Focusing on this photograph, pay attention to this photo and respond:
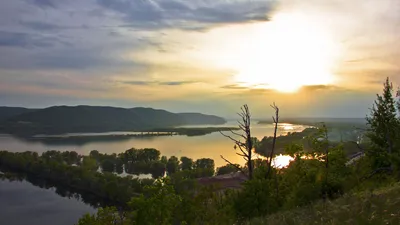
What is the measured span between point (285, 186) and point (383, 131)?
9932 millimetres

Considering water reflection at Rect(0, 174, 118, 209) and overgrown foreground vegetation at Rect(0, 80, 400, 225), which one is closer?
overgrown foreground vegetation at Rect(0, 80, 400, 225)

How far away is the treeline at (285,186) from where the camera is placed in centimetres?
1498

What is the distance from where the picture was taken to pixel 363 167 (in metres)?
21.2

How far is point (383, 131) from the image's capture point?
23.0 metres

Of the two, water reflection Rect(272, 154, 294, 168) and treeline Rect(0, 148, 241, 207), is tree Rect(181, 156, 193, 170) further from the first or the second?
water reflection Rect(272, 154, 294, 168)

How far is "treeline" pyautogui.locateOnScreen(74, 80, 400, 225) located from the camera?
49.1 feet

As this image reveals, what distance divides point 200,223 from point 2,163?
11893cm

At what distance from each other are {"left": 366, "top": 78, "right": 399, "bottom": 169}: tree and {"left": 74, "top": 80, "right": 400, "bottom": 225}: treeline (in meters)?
0.06

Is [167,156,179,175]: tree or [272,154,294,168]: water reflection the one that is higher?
[272,154,294,168]: water reflection

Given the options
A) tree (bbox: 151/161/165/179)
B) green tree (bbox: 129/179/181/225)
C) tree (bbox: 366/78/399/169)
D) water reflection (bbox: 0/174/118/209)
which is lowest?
water reflection (bbox: 0/174/118/209)

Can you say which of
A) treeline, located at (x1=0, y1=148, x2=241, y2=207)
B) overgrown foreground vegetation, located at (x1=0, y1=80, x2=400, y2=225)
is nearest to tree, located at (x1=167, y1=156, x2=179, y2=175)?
treeline, located at (x1=0, y1=148, x2=241, y2=207)

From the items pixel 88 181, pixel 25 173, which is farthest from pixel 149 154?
pixel 25 173

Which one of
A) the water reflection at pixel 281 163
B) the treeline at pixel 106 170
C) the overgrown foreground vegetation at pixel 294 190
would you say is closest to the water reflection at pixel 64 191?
the treeline at pixel 106 170

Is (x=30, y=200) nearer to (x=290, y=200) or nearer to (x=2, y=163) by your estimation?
(x=2, y=163)
